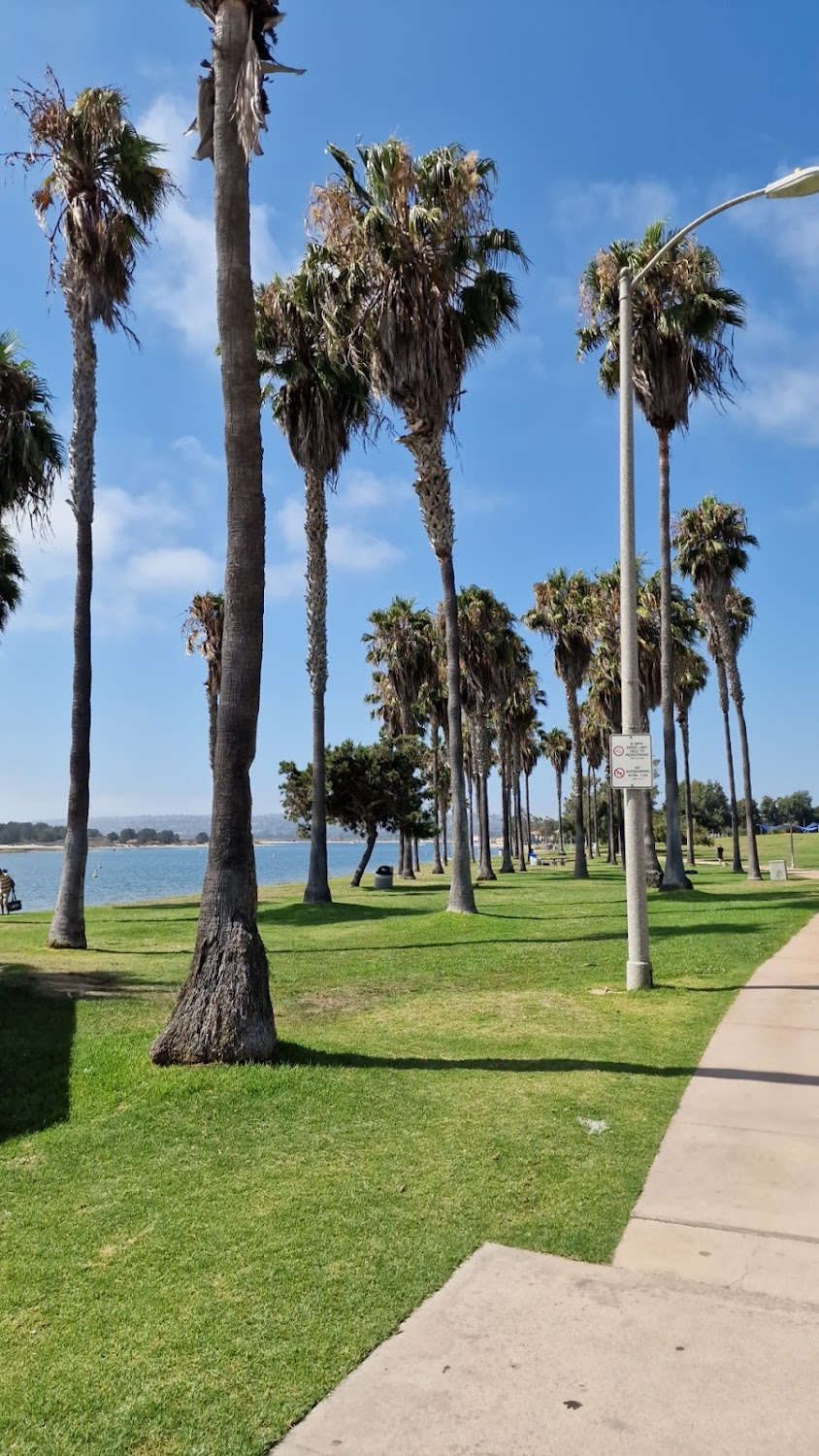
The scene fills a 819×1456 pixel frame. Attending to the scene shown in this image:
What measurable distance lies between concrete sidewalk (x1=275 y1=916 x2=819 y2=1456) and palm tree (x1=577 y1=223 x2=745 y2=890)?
751 inches

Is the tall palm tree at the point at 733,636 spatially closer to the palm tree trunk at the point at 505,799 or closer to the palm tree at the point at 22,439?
the palm tree trunk at the point at 505,799

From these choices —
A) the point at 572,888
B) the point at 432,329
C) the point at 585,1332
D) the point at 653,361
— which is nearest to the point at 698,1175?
the point at 585,1332

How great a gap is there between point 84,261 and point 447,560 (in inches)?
347

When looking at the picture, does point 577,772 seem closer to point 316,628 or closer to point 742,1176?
point 316,628

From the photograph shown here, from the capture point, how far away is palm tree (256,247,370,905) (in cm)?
2386

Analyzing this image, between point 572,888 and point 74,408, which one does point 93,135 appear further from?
point 572,888

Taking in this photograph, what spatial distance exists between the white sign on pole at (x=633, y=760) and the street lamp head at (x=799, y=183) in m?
5.51

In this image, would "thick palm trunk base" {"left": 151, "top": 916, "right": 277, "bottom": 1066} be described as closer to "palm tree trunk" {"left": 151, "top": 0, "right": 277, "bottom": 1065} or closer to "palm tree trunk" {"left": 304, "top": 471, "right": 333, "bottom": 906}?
"palm tree trunk" {"left": 151, "top": 0, "right": 277, "bottom": 1065}

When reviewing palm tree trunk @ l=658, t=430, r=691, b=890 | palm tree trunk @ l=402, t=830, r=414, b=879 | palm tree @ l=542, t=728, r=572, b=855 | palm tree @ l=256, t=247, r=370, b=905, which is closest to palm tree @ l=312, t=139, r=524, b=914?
palm tree @ l=256, t=247, r=370, b=905

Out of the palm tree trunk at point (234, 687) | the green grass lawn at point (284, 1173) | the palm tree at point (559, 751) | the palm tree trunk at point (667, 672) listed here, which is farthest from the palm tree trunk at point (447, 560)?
the palm tree at point (559, 751)

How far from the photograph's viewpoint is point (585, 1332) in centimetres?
362

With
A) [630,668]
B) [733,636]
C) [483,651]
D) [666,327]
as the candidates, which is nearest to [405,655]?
[483,651]

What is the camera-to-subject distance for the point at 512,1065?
7.58m

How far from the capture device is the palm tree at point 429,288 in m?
18.1
